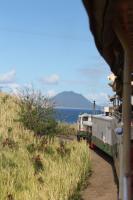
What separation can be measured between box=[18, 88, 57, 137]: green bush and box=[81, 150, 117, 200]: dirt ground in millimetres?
8003

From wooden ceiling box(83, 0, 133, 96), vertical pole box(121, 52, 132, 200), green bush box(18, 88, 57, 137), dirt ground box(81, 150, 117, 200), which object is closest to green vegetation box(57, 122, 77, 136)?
green bush box(18, 88, 57, 137)

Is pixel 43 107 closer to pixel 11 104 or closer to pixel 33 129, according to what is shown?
pixel 33 129

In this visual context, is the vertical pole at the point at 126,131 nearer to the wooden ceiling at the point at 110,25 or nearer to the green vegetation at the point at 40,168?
the wooden ceiling at the point at 110,25

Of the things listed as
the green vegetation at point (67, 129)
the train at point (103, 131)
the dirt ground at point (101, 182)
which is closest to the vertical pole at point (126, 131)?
the dirt ground at point (101, 182)

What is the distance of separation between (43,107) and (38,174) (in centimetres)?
1763

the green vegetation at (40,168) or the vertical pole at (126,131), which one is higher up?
the vertical pole at (126,131)

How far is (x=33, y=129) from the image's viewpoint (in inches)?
1332

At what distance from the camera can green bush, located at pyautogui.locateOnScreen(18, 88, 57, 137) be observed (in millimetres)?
33531

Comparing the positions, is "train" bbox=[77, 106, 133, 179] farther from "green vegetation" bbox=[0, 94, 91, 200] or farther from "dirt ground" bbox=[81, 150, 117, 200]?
"green vegetation" bbox=[0, 94, 91, 200]

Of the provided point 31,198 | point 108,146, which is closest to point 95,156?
point 108,146

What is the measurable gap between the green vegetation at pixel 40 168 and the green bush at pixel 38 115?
3.17m

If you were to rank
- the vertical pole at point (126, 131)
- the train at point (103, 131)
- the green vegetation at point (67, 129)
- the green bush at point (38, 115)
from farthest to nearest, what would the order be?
the green vegetation at point (67, 129) < the green bush at point (38, 115) < the train at point (103, 131) < the vertical pole at point (126, 131)

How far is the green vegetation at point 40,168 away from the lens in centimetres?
1482

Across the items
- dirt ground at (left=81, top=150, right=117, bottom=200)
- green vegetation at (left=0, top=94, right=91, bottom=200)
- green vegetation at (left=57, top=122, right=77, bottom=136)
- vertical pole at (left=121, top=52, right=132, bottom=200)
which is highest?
vertical pole at (left=121, top=52, right=132, bottom=200)
